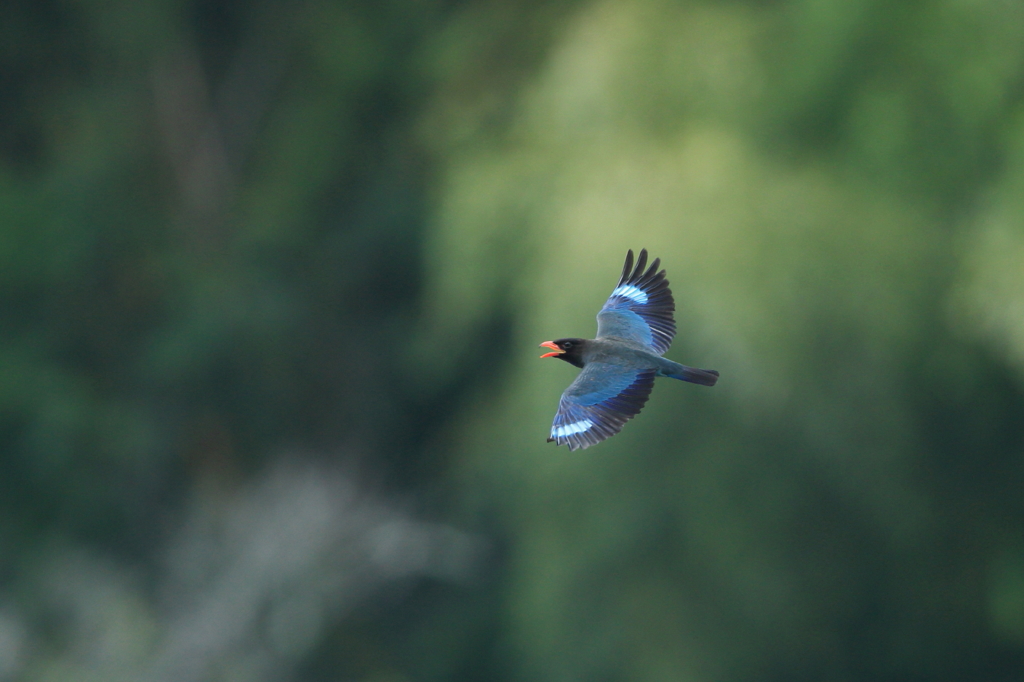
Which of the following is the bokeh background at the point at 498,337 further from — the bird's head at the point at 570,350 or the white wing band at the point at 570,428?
the white wing band at the point at 570,428

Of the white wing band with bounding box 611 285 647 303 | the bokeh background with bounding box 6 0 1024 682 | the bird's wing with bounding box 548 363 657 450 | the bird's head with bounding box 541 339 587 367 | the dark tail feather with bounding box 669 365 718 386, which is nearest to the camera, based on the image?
the bird's wing with bounding box 548 363 657 450

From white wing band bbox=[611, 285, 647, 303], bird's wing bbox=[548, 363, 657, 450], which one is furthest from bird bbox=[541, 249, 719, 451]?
white wing band bbox=[611, 285, 647, 303]

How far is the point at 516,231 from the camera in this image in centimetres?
863

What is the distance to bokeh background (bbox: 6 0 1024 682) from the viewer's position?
7.16 metres

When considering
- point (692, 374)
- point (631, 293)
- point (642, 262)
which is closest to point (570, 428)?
point (692, 374)

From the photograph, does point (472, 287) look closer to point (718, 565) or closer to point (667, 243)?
point (667, 243)

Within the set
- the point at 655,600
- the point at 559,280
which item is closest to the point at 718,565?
the point at 655,600

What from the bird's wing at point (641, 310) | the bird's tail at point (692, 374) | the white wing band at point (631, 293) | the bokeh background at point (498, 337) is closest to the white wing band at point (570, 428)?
the bird's tail at point (692, 374)

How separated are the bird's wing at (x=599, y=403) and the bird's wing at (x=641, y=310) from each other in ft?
1.63

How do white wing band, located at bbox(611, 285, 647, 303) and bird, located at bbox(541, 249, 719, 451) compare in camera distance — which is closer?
bird, located at bbox(541, 249, 719, 451)

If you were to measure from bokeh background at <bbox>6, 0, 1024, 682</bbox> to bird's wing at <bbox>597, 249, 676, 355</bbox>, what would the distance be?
9.92 ft

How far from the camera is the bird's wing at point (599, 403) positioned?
2848 millimetres

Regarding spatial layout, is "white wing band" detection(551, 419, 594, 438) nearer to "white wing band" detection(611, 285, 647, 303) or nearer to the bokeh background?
"white wing band" detection(611, 285, 647, 303)

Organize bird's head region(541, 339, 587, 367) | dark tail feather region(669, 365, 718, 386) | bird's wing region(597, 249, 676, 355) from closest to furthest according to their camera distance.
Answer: dark tail feather region(669, 365, 718, 386)
bird's head region(541, 339, 587, 367)
bird's wing region(597, 249, 676, 355)
